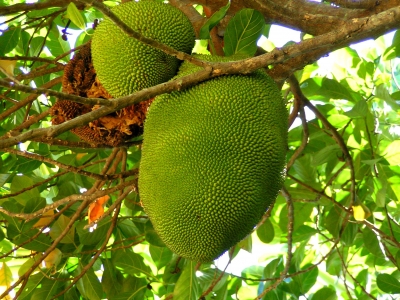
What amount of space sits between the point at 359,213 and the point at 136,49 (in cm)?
86

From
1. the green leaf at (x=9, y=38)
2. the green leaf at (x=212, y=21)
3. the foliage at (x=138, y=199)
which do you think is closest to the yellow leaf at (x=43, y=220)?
the foliage at (x=138, y=199)

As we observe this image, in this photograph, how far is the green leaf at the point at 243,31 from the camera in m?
1.14

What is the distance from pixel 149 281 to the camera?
1.83m

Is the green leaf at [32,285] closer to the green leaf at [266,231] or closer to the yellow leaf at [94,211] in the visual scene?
the yellow leaf at [94,211]

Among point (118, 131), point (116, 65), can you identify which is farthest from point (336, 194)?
point (116, 65)

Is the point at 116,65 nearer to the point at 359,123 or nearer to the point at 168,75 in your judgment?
the point at 168,75

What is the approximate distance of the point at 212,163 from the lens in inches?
36.5

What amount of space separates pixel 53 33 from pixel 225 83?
1.22m

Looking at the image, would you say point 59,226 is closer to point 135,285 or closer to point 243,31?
point 135,285

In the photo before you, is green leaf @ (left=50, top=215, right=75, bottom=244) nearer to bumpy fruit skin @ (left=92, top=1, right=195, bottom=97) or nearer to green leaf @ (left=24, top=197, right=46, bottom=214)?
green leaf @ (left=24, top=197, right=46, bottom=214)

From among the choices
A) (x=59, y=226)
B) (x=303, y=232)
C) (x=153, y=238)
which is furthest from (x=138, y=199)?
(x=303, y=232)

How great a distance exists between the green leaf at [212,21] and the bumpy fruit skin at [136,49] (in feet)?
0.16

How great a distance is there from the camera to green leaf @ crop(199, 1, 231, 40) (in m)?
1.08

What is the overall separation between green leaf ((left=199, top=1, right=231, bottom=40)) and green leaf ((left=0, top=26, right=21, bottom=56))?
0.86 meters
